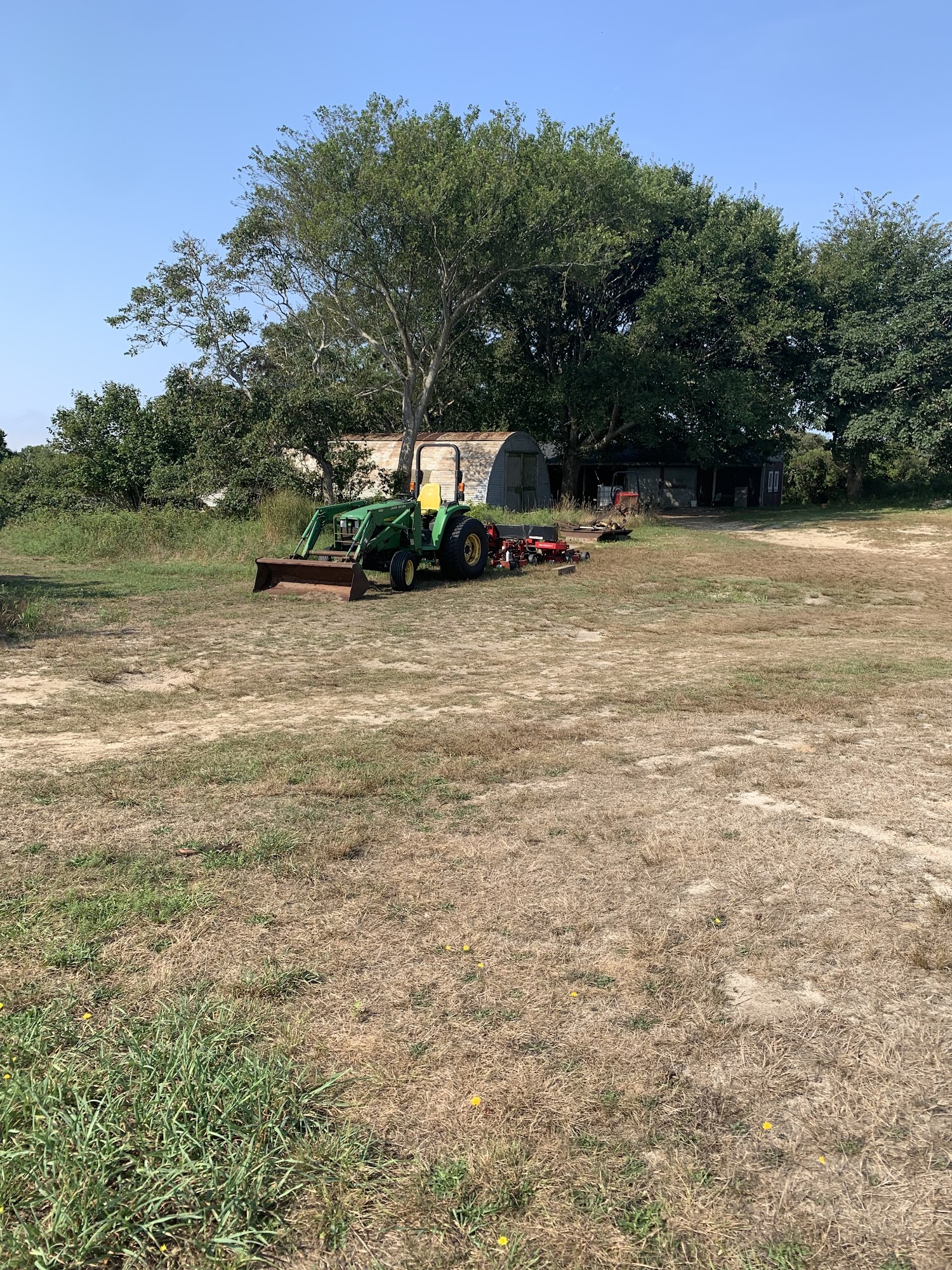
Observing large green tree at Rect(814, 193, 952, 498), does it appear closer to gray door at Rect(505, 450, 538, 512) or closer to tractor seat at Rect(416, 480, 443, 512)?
A: gray door at Rect(505, 450, 538, 512)

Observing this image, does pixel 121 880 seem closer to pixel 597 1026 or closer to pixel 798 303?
pixel 597 1026

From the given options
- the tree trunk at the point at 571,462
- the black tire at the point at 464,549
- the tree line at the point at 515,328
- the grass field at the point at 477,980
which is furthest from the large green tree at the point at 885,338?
the grass field at the point at 477,980

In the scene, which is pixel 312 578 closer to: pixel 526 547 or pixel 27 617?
pixel 27 617

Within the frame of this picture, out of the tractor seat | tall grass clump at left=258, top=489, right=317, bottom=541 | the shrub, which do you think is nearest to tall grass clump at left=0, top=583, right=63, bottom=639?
the tractor seat

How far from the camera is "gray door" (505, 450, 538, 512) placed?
27.8 meters

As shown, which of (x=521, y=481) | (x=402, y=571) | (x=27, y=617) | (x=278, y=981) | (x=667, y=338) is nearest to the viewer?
(x=278, y=981)

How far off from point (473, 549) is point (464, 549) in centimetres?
47

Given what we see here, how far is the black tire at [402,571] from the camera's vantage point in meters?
13.6

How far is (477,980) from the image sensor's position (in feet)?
10.3

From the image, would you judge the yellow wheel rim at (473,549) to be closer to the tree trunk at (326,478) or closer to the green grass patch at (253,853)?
the tree trunk at (326,478)

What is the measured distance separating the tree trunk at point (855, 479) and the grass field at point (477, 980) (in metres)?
31.5

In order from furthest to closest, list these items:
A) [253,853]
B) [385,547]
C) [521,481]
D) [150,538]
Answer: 1. [521,481]
2. [150,538]
3. [385,547]
4. [253,853]

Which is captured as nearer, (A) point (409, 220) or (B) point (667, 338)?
(A) point (409, 220)

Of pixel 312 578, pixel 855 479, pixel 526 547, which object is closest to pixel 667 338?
pixel 855 479
